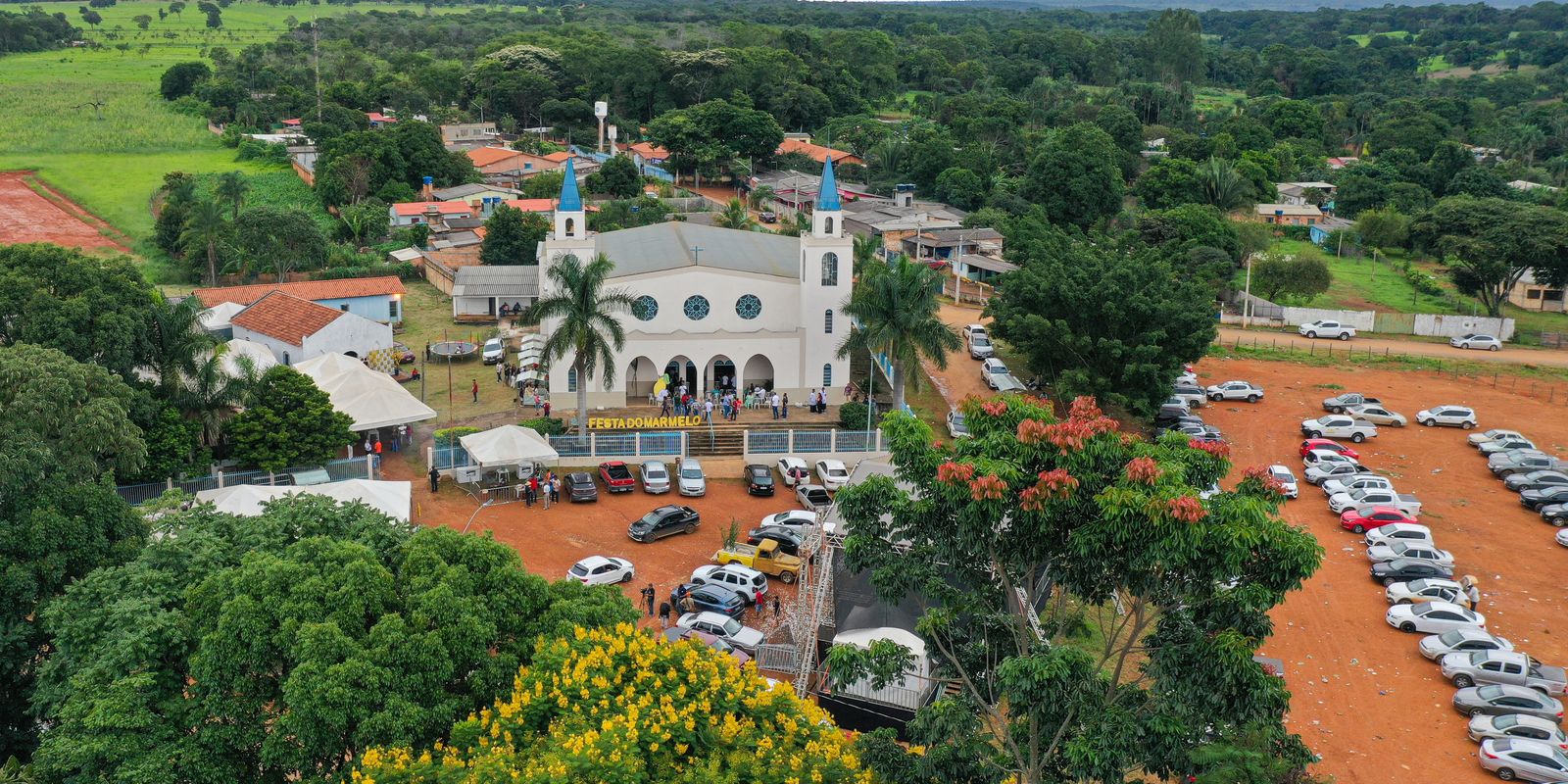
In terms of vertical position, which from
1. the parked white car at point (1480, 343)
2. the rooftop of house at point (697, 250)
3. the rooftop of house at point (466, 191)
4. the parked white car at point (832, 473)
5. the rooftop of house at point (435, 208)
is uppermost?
the rooftop of house at point (466, 191)

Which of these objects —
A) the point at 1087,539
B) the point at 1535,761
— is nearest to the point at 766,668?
the point at 1087,539

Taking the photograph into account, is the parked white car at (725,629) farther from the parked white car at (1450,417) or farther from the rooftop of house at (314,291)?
the parked white car at (1450,417)

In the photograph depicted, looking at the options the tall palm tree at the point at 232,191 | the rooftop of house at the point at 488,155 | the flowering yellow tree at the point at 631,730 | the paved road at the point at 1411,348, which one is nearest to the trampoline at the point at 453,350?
the tall palm tree at the point at 232,191

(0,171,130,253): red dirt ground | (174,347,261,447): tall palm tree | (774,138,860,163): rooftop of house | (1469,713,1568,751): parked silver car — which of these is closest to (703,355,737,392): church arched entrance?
(174,347,261,447): tall palm tree

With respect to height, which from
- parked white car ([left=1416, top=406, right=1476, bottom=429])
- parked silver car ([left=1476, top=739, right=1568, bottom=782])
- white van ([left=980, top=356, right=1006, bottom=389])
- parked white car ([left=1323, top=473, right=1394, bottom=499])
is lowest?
parked silver car ([left=1476, top=739, right=1568, bottom=782])

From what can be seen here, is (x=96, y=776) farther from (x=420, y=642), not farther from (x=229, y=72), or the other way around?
(x=229, y=72)

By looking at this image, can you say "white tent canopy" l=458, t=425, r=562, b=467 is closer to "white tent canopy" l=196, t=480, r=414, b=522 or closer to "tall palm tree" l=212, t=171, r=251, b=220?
"white tent canopy" l=196, t=480, r=414, b=522
